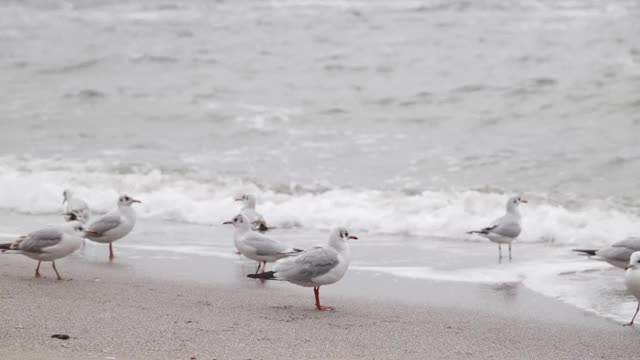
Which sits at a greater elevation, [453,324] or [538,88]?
[538,88]

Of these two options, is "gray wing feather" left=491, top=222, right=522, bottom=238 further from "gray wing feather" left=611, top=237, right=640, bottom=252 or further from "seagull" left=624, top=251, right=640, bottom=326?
"seagull" left=624, top=251, right=640, bottom=326

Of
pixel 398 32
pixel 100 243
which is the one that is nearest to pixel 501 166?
pixel 100 243

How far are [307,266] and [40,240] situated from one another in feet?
7.37

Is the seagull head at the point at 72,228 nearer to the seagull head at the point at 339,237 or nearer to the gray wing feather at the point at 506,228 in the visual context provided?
the seagull head at the point at 339,237

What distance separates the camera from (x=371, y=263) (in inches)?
340

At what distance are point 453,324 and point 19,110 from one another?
12.5m

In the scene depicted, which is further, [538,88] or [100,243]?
[538,88]

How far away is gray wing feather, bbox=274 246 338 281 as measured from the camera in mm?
6879

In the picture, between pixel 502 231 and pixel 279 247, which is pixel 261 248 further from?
pixel 502 231

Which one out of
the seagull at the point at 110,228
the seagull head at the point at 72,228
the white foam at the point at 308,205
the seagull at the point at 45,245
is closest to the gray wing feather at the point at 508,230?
the white foam at the point at 308,205

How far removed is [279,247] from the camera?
26.7 ft

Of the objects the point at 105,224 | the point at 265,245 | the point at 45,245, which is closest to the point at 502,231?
the point at 265,245

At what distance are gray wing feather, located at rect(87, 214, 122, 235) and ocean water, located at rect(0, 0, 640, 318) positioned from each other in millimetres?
806

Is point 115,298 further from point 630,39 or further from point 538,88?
point 630,39
